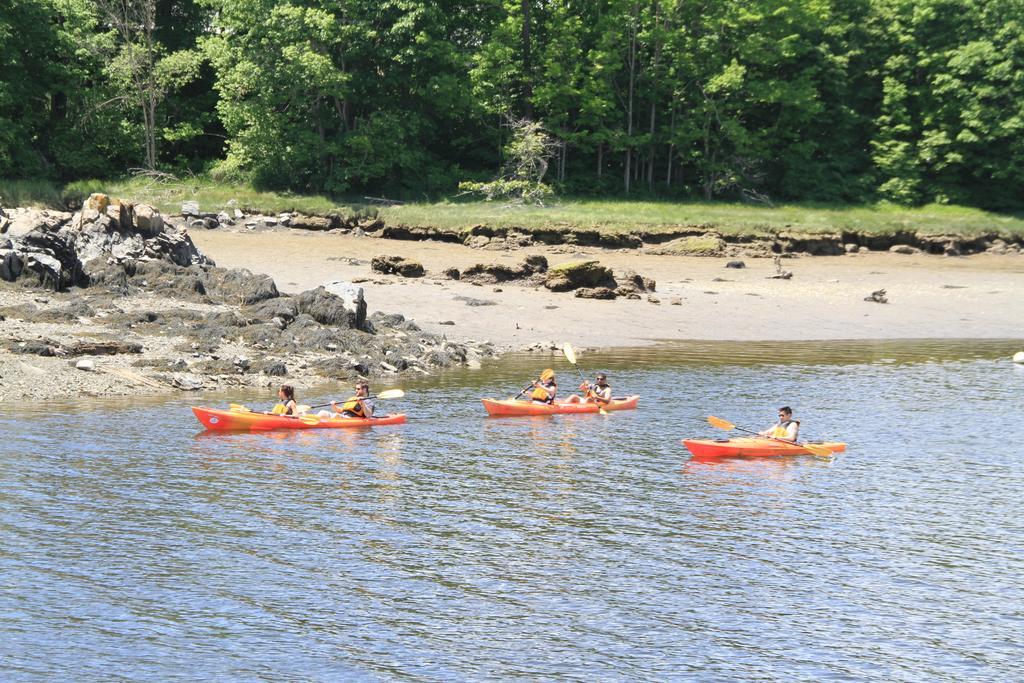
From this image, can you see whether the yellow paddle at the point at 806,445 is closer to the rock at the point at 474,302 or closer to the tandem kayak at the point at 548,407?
the tandem kayak at the point at 548,407

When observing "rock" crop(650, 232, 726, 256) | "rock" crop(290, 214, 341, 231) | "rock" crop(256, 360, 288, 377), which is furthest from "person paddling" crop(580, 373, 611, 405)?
"rock" crop(290, 214, 341, 231)

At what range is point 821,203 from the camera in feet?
200

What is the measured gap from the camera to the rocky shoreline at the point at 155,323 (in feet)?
95.0

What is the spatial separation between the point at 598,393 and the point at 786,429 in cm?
522

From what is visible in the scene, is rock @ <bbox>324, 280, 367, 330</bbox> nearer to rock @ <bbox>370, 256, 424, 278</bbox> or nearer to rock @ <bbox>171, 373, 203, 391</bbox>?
rock @ <bbox>171, 373, 203, 391</bbox>

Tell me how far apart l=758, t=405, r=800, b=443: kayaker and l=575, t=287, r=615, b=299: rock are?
55.0 feet

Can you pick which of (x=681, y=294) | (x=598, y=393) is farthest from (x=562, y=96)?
(x=598, y=393)

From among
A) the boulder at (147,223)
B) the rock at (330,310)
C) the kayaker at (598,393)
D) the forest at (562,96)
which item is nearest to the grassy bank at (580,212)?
the forest at (562,96)

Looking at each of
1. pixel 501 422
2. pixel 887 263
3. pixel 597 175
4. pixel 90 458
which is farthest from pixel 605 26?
A: pixel 90 458

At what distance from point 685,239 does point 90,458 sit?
34.6m

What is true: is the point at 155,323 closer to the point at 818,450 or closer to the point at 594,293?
the point at 594,293

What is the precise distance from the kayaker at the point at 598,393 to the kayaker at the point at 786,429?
4.39 meters

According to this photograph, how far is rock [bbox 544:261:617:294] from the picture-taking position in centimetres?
4216

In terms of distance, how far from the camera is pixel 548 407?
28750 mm
